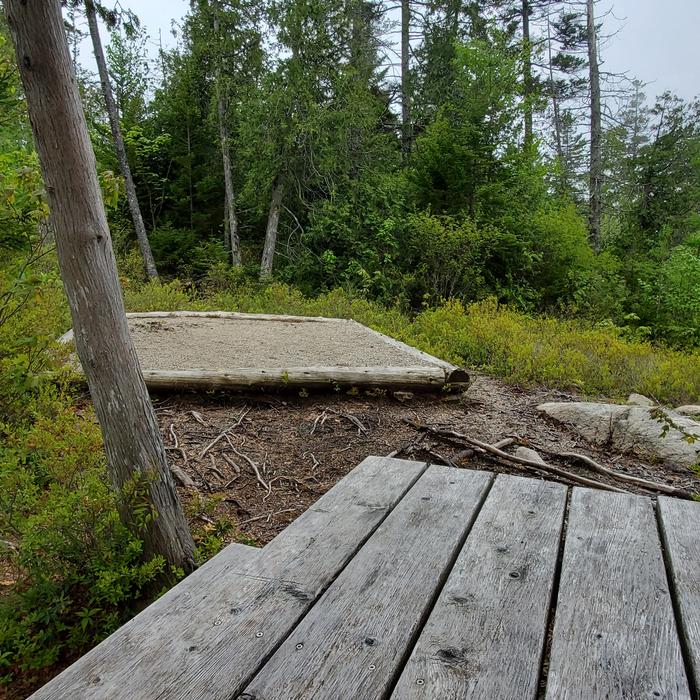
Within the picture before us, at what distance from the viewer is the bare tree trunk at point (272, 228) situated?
42.2ft

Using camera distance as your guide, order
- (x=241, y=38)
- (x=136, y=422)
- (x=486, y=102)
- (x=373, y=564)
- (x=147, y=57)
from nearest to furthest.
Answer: (x=373, y=564) → (x=136, y=422) → (x=486, y=102) → (x=241, y=38) → (x=147, y=57)

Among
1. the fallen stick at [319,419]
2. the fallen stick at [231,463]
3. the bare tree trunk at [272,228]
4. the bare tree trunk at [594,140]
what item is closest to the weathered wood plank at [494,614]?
the fallen stick at [231,463]

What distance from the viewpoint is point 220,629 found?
98 cm

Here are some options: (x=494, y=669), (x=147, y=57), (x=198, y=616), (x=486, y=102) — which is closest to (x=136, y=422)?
(x=198, y=616)

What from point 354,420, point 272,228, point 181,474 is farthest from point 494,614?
point 272,228

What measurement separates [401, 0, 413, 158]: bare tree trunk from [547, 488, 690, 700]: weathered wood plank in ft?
55.2

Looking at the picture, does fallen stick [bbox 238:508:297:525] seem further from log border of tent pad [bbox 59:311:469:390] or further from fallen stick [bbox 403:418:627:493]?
log border of tent pad [bbox 59:311:469:390]

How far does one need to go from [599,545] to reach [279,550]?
77cm

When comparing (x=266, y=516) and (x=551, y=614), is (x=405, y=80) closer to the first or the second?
(x=266, y=516)

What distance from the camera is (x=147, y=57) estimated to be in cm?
1661

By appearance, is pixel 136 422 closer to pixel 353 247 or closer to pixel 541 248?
pixel 353 247

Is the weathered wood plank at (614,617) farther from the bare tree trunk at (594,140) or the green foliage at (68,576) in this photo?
the bare tree trunk at (594,140)

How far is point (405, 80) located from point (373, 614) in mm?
19112

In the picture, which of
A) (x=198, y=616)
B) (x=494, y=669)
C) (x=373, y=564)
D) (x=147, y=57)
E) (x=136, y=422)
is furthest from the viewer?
(x=147, y=57)
